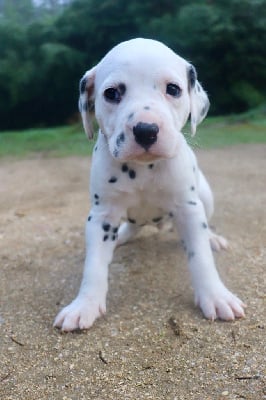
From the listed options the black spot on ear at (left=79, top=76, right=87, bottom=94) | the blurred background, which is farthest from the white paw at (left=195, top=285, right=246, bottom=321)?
the blurred background

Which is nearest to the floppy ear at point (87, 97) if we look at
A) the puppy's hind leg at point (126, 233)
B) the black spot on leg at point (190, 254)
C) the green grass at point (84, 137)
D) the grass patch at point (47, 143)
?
the black spot on leg at point (190, 254)

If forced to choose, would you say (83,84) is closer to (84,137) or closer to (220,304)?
(220,304)

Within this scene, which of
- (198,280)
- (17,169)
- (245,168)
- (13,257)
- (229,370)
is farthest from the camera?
(17,169)

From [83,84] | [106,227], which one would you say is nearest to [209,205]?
[106,227]

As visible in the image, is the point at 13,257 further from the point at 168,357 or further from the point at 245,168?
the point at 245,168

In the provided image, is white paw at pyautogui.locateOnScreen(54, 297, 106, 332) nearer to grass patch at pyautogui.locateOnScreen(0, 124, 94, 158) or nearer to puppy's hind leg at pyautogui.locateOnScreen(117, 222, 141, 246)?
puppy's hind leg at pyautogui.locateOnScreen(117, 222, 141, 246)

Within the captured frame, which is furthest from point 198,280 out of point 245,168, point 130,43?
point 245,168

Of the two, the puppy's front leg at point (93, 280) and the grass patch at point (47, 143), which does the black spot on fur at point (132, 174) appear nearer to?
the puppy's front leg at point (93, 280)
